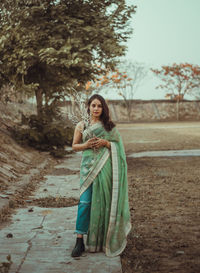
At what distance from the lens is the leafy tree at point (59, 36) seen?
10.7 meters

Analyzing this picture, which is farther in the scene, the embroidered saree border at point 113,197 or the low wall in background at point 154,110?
the low wall in background at point 154,110

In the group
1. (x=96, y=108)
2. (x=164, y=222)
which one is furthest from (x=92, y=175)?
(x=164, y=222)

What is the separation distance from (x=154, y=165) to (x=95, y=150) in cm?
623

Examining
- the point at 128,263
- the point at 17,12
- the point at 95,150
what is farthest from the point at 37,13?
the point at 128,263

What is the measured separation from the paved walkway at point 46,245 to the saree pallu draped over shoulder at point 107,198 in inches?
6.2

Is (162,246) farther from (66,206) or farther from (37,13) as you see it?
(37,13)

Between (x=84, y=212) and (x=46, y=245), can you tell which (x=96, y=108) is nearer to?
(x=84, y=212)

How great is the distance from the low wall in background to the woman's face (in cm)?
3983

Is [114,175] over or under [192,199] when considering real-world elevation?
over

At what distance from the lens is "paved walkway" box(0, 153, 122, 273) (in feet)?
10.3

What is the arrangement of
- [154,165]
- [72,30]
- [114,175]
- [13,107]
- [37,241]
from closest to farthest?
[114,175], [37,241], [154,165], [72,30], [13,107]

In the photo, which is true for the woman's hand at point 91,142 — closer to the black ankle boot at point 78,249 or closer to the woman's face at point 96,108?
the woman's face at point 96,108

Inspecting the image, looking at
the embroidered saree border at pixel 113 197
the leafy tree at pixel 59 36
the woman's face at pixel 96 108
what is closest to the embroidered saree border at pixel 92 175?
the embroidered saree border at pixel 113 197

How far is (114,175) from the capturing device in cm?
356
